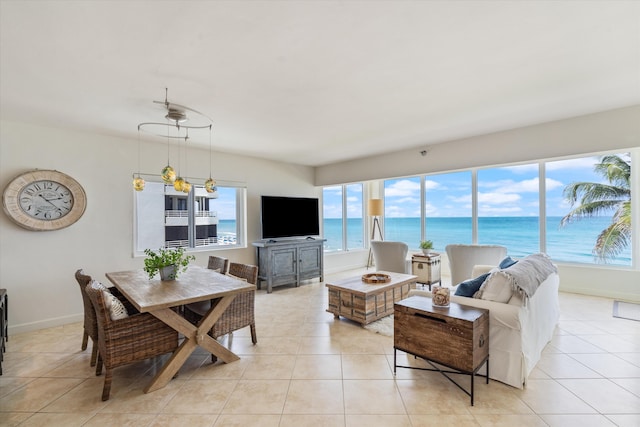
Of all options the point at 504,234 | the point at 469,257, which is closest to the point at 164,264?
the point at 469,257

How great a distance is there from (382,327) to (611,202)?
170 inches

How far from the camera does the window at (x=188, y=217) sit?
14.4ft

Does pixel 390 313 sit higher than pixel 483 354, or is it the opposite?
pixel 483 354

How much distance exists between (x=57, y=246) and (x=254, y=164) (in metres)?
3.16

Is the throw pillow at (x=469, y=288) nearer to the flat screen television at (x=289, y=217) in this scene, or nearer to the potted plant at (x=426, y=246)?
the potted plant at (x=426, y=246)

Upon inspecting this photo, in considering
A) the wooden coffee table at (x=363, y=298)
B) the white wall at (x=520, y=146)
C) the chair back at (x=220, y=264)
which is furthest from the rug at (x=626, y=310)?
the chair back at (x=220, y=264)

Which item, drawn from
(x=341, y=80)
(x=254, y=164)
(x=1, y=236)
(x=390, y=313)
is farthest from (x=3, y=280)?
(x=390, y=313)

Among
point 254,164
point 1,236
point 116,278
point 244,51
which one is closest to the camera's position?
point 244,51

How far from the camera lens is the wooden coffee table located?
3352 mm

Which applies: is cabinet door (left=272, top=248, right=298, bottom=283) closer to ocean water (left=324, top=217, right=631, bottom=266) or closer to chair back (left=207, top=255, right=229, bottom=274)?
chair back (left=207, top=255, right=229, bottom=274)

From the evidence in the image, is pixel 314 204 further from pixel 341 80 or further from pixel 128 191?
pixel 341 80

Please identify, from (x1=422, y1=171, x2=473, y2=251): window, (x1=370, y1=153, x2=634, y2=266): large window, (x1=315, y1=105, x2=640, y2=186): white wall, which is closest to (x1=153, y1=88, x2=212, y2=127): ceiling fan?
(x1=315, y1=105, x2=640, y2=186): white wall

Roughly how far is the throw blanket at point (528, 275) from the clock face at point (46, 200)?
195 inches

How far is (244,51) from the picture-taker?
2.00 m
